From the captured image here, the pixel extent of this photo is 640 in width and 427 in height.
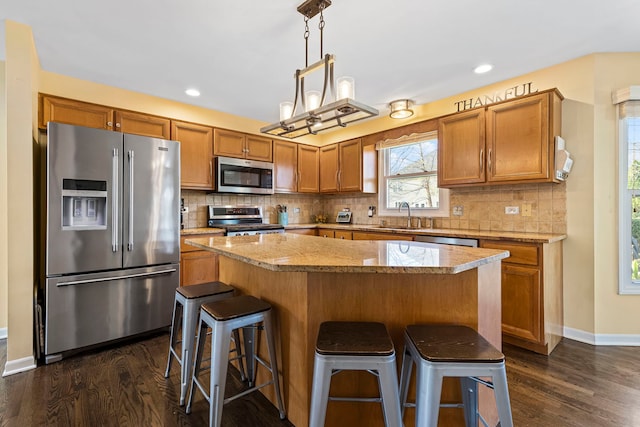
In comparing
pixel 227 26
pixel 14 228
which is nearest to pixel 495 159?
pixel 227 26

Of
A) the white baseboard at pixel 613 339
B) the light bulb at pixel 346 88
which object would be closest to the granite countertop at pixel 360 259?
the light bulb at pixel 346 88

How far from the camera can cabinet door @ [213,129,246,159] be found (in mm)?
3928

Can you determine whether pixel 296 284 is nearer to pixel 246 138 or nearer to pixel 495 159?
pixel 495 159

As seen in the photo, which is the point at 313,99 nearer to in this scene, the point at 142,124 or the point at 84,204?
the point at 84,204

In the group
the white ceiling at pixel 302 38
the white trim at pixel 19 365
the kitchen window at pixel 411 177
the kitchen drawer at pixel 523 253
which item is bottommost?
the white trim at pixel 19 365

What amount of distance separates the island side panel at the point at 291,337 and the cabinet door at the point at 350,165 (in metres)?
2.88

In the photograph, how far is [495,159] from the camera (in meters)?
2.95

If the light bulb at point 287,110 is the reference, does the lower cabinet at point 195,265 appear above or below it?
below

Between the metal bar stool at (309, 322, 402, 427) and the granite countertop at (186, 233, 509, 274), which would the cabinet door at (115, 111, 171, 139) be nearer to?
the granite countertop at (186, 233, 509, 274)

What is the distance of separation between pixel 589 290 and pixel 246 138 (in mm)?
4082

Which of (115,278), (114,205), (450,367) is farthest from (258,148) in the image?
(450,367)

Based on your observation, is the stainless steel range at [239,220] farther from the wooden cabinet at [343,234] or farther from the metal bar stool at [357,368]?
the metal bar stool at [357,368]

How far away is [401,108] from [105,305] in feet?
12.1

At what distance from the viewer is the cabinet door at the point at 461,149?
306cm
